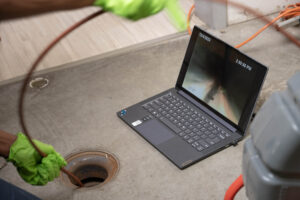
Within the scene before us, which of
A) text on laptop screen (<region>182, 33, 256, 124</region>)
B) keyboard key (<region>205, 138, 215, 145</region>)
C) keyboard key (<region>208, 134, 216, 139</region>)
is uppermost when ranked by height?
text on laptop screen (<region>182, 33, 256, 124</region>)

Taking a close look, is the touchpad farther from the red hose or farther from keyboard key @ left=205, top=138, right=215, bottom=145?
the red hose

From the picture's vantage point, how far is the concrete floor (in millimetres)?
1358

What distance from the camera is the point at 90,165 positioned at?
1.52 metres

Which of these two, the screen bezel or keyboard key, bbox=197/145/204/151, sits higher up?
the screen bezel

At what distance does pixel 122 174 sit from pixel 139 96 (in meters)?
0.40

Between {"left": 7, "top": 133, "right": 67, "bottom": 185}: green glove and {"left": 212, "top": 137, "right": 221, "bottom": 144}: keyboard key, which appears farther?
{"left": 212, "top": 137, "right": 221, "bottom": 144}: keyboard key

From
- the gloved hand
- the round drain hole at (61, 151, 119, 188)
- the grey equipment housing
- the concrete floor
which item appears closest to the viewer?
the grey equipment housing

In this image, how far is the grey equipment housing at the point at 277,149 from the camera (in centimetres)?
68

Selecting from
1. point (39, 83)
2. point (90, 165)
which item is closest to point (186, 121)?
point (90, 165)

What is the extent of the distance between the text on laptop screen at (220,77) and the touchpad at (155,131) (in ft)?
0.57

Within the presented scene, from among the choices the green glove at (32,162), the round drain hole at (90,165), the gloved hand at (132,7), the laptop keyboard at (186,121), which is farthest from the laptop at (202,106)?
the gloved hand at (132,7)

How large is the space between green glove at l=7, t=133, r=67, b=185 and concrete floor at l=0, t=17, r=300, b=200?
12cm

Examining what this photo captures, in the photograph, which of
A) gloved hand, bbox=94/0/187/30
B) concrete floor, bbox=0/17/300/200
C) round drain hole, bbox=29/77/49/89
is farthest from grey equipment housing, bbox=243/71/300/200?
round drain hole, bbox=29/77/49/89

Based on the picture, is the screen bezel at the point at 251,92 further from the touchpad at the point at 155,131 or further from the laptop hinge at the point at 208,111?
the touchpad at the point at 155,131
